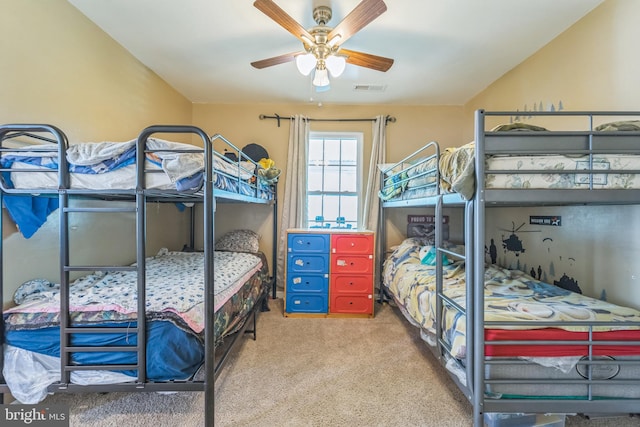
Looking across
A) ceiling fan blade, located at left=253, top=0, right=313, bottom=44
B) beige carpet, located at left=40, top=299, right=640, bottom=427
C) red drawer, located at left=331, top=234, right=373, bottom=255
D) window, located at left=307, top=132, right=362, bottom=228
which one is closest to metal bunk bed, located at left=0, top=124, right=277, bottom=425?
beige carpet, located at left=40, top=299, right=640, bottom=427

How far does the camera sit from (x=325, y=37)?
1875mm

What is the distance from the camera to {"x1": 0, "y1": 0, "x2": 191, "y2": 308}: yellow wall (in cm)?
163

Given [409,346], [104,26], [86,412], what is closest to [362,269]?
[409,346]

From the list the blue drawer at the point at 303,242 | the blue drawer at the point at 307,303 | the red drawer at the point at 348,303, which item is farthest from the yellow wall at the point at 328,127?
the red drawer at the point at 348,303

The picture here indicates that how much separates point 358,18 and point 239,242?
2.63m

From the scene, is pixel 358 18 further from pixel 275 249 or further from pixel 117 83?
pixel 275 249

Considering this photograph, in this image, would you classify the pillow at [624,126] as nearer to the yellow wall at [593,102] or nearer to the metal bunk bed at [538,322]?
the metal bunk bed at [538,322]

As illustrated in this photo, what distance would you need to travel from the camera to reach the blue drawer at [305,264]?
10.2 feet

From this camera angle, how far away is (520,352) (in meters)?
1.32

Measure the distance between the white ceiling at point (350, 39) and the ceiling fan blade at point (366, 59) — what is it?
26 cm

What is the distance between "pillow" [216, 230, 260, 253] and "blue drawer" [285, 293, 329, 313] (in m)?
0.74

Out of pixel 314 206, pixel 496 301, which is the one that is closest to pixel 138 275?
pixel 496 301

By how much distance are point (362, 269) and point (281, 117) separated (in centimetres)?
220

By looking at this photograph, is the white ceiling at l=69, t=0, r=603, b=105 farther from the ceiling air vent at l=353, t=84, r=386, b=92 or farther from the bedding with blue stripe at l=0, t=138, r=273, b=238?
the bedding with blue stripe at l=0, t=138, r=273, b=238
